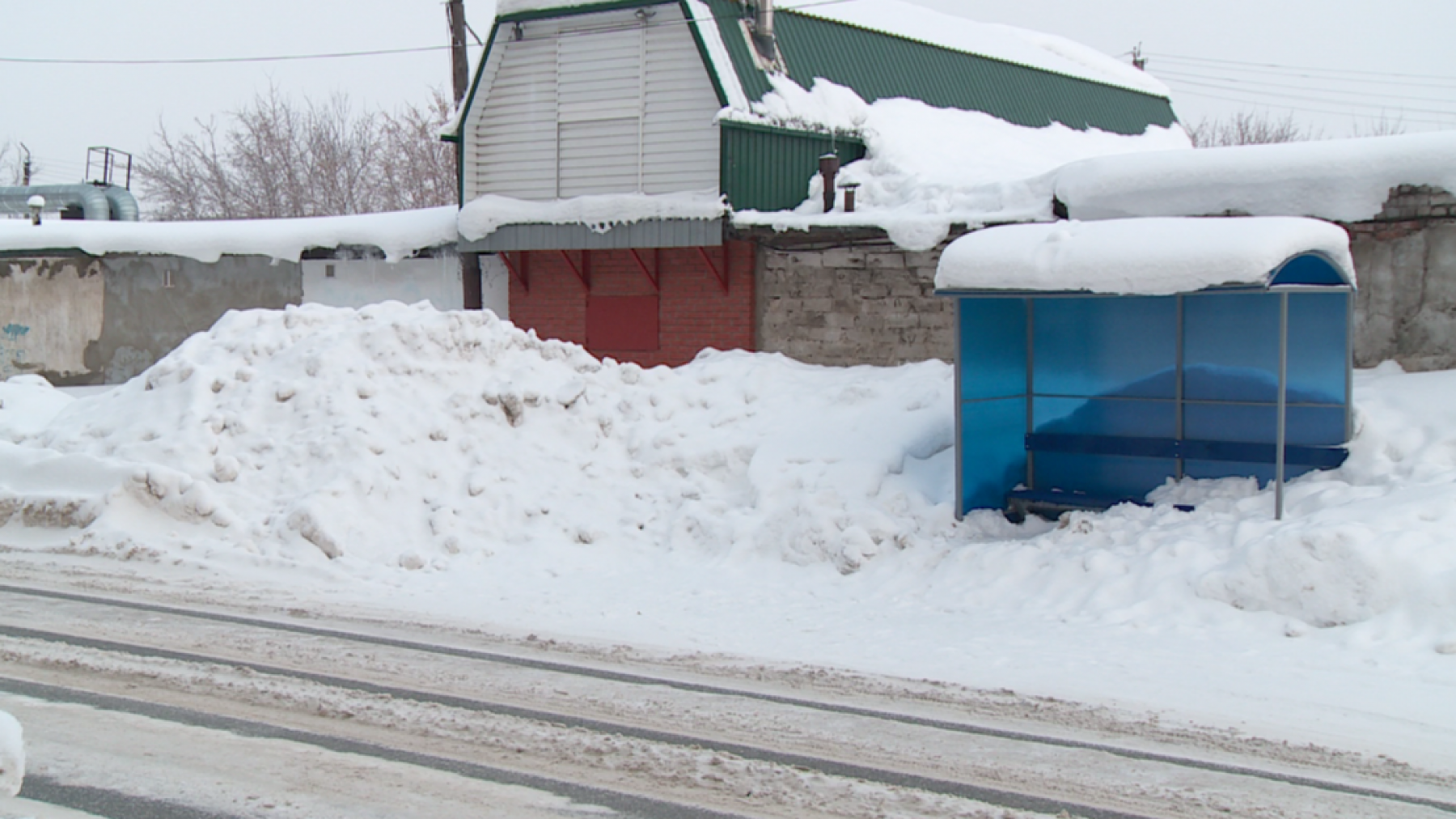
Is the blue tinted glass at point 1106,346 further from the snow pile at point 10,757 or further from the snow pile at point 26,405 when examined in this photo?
the snow pile at point 26,405

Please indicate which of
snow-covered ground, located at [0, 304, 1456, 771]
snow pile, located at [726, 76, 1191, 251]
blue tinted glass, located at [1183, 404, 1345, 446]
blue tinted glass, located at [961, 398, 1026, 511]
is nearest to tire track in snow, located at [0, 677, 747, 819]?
snow-covered ground, located at [0, 304, 1456, 771]

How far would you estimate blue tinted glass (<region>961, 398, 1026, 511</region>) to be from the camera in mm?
10430

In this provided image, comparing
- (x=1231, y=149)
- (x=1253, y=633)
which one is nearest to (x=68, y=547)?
(x=1253, y=633)

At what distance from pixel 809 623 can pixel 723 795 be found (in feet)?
11.6

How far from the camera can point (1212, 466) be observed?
10.1m

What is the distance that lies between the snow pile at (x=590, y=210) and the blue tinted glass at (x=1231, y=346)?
7198 mm

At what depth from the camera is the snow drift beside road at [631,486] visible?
26.8 ft

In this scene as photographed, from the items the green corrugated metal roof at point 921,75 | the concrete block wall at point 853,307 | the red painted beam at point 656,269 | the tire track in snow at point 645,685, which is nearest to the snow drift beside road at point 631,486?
the concrete block wall at point 853,307

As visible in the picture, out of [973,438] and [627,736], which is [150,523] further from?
[973,438]

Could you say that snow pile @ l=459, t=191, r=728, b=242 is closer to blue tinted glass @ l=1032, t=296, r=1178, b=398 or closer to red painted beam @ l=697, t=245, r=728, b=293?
red painted beam @ l=697, t=245, r=728, b=293

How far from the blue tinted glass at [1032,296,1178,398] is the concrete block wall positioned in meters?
2.63

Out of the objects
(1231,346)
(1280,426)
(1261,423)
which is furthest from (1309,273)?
(1280,426)

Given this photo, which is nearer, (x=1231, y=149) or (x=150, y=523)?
(x=150, y=523)

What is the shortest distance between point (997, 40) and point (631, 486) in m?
15.0
